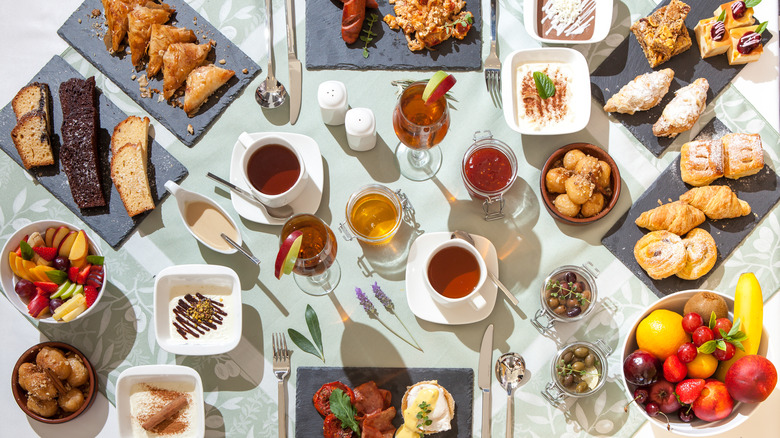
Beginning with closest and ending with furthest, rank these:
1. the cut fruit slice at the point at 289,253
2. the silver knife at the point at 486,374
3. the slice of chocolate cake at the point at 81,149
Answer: the cut fruit slice at the point at 289,253 < the silver knife at the point at 486,374 < the slice of chocolate cake at the point at 81,149

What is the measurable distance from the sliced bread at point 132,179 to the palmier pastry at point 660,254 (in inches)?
75.2

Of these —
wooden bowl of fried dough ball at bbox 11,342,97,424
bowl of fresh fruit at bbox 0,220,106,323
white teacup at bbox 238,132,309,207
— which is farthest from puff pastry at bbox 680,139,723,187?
wooden bowl of fried dough ball at bbox 11,342,97,424

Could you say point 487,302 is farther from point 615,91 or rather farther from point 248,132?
point 248,132

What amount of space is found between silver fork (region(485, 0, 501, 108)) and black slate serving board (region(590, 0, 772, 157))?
38 centimetres

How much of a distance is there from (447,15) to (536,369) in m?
1.43

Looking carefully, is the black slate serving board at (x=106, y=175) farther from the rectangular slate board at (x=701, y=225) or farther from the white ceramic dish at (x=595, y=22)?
the rectangular slate board at (x=701, y=225)

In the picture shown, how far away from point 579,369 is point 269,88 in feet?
5.25

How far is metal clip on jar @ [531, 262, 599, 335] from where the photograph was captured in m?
2.07

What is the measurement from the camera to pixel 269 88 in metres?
2.25

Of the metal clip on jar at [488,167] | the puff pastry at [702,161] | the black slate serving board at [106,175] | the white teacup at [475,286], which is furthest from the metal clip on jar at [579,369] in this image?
the black slate serving board at [106,175]

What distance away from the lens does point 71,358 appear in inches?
82.7

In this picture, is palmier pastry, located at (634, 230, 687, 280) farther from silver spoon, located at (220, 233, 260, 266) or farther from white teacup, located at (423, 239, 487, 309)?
silver spoon, located at (220, 233, 260, 266)

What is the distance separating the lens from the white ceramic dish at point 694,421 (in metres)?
1.91

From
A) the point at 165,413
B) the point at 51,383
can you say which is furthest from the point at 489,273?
Result: the point at 51,383
